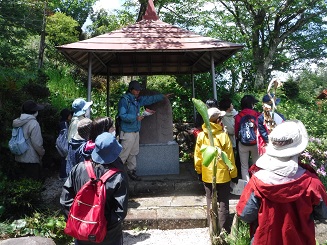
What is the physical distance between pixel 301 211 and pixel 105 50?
4.11 meters

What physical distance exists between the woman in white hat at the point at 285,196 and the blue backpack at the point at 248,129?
7.63 feet

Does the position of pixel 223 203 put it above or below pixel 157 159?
below

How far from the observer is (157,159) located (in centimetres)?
626

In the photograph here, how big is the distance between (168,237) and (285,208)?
7.76 ft

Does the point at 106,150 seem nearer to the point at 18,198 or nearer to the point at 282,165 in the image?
the point at 282,165

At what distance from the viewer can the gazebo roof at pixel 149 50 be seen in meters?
5.36

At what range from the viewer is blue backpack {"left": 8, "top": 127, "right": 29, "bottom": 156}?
4.78 metres

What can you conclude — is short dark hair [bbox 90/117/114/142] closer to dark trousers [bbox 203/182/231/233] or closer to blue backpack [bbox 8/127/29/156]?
dark trousers [bbox 203/182/231/233]

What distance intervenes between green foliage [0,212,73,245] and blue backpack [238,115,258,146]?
294cm

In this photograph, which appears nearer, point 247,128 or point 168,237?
point 168,237

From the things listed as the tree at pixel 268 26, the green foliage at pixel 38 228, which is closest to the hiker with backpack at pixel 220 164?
the green foliage at pixel 38 228

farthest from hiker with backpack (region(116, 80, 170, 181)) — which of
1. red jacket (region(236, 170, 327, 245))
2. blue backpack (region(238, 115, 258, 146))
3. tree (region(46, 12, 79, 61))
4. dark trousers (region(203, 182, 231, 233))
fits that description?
tree (region(46, 12, 79, 61))

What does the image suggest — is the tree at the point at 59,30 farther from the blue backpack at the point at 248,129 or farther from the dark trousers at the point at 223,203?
the dark trousers at the point at 223,203

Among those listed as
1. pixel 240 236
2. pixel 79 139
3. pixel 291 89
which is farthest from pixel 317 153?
pixel 291 89
